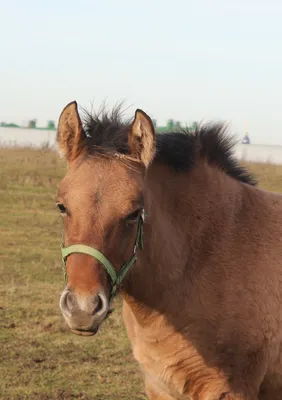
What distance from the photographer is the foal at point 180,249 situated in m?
3.87

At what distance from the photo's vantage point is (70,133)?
13.8 feet

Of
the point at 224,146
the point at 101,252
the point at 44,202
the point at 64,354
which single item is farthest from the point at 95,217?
the point at 44,202

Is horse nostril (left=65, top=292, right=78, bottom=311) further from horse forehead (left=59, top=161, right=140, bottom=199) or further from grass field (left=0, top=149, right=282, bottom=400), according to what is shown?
grass field (left=0, top=149, right=282, bottom=400)

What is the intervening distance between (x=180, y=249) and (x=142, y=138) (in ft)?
2.56

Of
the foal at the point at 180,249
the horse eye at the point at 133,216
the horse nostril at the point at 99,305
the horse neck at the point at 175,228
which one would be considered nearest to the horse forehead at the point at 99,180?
the foal at the point at 180,249

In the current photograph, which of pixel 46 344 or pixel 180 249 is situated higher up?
pixel 180 249

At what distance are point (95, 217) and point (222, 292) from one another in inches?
42.8

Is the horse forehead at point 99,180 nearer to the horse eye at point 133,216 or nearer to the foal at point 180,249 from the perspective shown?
the foal at point 180,249

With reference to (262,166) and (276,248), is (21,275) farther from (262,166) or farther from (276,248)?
(262,166)

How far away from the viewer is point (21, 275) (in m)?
10.7

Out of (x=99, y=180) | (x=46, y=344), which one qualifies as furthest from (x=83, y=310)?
(x=46, y=344)

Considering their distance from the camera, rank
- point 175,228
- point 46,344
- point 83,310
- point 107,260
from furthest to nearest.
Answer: point 46,344, point 175,228, point 107,260, point 83,310

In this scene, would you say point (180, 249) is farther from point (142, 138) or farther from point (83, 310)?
point (83, 310)

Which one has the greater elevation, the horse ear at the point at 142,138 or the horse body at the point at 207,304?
the horse ear at the point at 142,138
